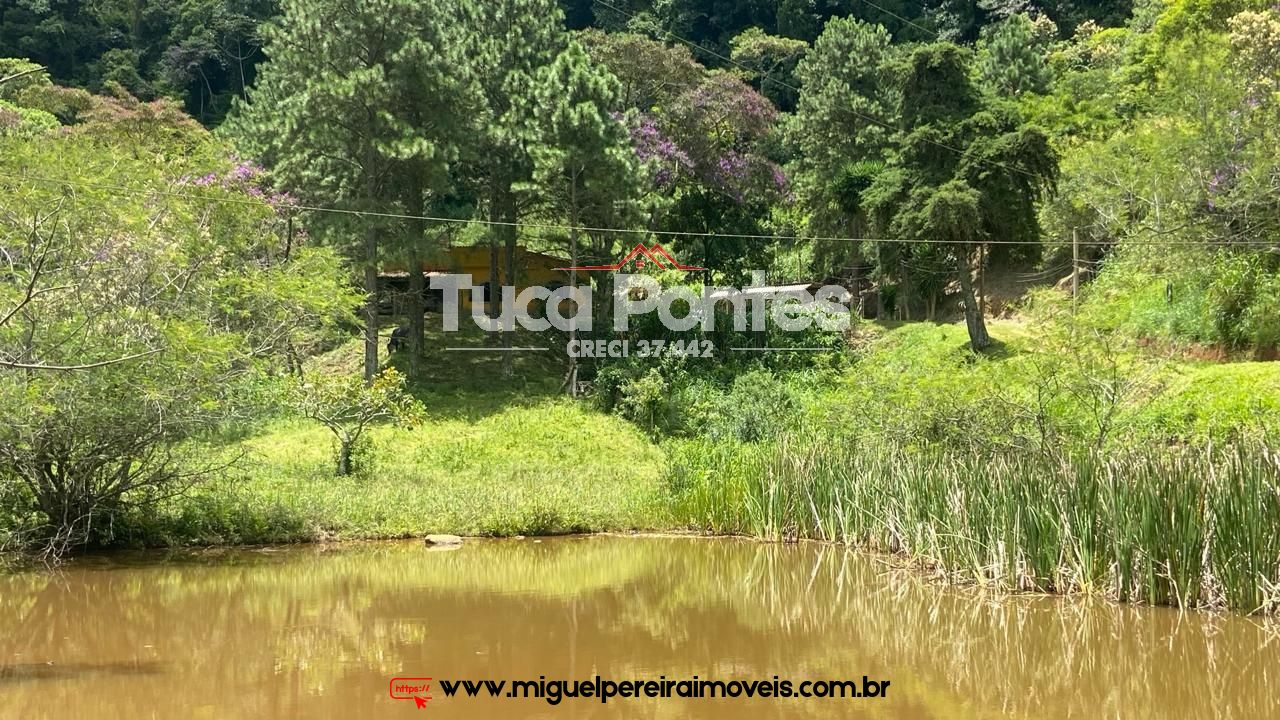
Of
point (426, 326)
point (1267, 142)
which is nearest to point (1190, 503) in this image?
point (1267, 142)

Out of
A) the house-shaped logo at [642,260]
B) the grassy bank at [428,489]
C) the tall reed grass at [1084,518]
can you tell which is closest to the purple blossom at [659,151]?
the house-shaped logo at [642,260]

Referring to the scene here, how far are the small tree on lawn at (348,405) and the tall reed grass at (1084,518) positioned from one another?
6.49m

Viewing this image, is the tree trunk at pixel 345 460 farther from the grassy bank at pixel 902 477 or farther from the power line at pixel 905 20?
the power line at pixel 905 20

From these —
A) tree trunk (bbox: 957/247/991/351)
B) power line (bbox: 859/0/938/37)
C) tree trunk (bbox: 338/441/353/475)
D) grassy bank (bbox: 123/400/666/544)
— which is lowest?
grassy bank (bbox: 123/400/666/544)

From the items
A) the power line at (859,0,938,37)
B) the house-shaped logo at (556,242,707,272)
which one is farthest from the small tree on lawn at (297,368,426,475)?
the power line at (859,0,938,37)

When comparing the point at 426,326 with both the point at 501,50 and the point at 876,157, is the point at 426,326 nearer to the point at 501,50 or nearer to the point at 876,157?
the point at 501,50

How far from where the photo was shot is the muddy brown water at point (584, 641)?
625cm

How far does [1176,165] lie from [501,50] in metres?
13.4

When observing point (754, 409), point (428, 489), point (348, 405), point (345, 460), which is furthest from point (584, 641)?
point (754, 409)

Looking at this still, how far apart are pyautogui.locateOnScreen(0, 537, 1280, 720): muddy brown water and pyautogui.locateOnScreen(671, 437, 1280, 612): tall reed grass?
0.24 metres

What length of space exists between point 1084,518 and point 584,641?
4.06 m

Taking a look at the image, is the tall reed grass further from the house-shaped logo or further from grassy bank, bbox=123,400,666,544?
the house-shaped logo

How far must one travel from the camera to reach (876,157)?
24.9m

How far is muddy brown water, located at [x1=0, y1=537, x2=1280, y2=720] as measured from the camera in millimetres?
6250
